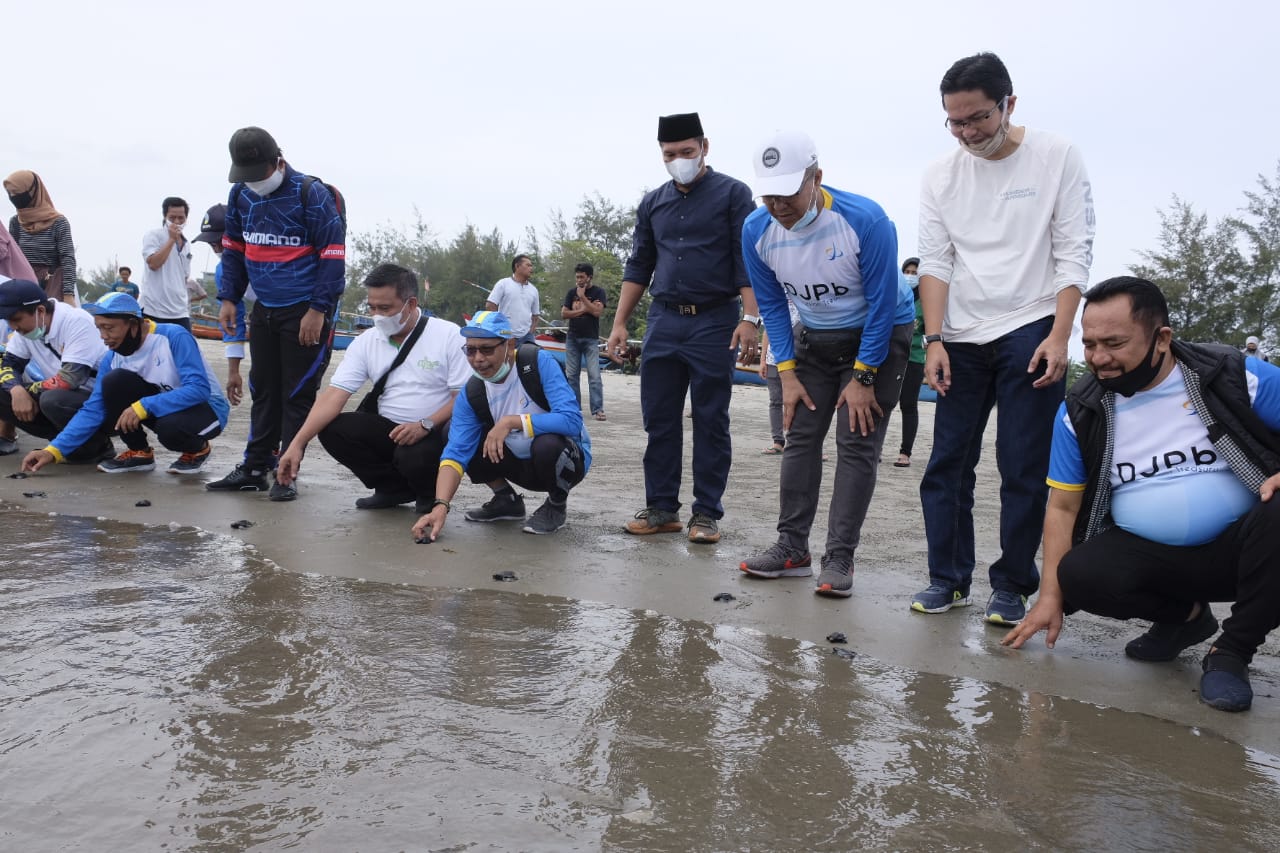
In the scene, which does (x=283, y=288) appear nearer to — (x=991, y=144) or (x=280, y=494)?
(x=280, y=494)

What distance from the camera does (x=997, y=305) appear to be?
144 inches

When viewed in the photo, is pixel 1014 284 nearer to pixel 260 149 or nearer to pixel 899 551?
pixel 899 551

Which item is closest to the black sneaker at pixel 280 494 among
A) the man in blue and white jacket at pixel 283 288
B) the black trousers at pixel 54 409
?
the man in blue and white jacket at pixel 283 288

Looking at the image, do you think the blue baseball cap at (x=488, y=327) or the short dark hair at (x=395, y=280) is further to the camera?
the short dark hair at (x=395, y=280)

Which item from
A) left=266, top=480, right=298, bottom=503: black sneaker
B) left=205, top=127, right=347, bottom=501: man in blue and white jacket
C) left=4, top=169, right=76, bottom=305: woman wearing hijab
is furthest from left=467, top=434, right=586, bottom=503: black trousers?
left=4, top=169, right=76, bottom=305: woman wearing hijab

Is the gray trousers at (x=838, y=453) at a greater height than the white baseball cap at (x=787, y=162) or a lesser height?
lesser

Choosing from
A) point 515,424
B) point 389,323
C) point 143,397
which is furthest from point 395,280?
point 143,397

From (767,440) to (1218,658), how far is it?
668cm

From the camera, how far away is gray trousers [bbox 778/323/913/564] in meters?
3.97

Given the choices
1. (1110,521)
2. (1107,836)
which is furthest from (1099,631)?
(1107,836)

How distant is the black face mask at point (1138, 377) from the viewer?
3.00 metres

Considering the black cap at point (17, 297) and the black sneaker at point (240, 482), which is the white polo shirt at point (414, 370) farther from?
the black cap at point (17, 297)

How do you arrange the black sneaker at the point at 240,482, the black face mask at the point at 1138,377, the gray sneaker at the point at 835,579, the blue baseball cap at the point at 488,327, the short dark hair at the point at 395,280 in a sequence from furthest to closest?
the black sneaker at the point at 240,482
the short dark hair at the point at 395,280
the blue baseball cap at the point at 488,327
the gray sneaker at the point at 835,579
the black face mask at the point at 1138,377

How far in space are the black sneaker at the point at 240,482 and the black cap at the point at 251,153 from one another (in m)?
1.55
